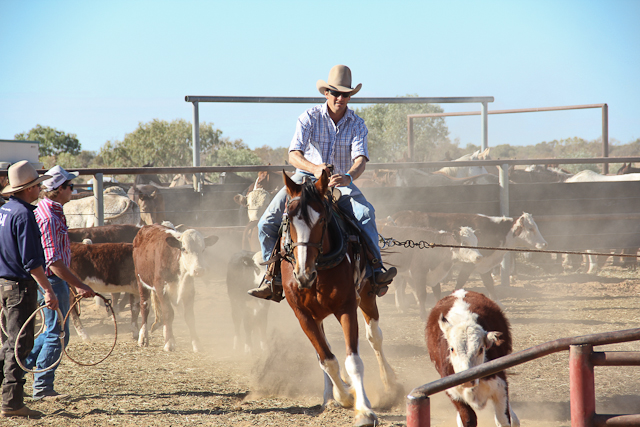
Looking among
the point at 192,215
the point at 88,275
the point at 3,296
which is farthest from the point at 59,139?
the point at 3,296

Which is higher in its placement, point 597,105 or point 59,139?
point 59,139

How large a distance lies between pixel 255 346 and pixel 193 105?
666 centimetres

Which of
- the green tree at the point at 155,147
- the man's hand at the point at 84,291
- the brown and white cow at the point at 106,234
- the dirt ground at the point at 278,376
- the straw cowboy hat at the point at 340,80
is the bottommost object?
the dirt ground at the point at 278,376

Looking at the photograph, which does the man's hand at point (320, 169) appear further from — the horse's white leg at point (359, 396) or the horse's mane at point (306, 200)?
the horse's white leg at point (359, 396)

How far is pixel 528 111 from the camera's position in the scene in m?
16.4

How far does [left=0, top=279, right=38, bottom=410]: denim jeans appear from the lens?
446 centimetres

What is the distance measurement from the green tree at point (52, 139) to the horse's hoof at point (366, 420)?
60673 millimetres

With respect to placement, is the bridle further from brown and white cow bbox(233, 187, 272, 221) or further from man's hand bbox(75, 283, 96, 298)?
brown and white cow bbox(233, 187, 272, 221)

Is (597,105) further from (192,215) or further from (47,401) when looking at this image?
(47,401)

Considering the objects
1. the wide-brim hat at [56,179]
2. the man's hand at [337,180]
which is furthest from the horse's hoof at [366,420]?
the wide-brim hat at [56,179]

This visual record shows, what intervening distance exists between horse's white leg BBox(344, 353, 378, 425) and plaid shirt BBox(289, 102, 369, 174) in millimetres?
1902

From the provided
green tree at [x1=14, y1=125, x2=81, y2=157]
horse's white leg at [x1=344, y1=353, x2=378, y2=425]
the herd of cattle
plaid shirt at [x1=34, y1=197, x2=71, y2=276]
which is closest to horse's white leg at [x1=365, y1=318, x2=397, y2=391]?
the herd of cattle

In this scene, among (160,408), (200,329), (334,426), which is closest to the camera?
(334,426)

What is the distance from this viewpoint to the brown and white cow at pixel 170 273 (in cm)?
749
